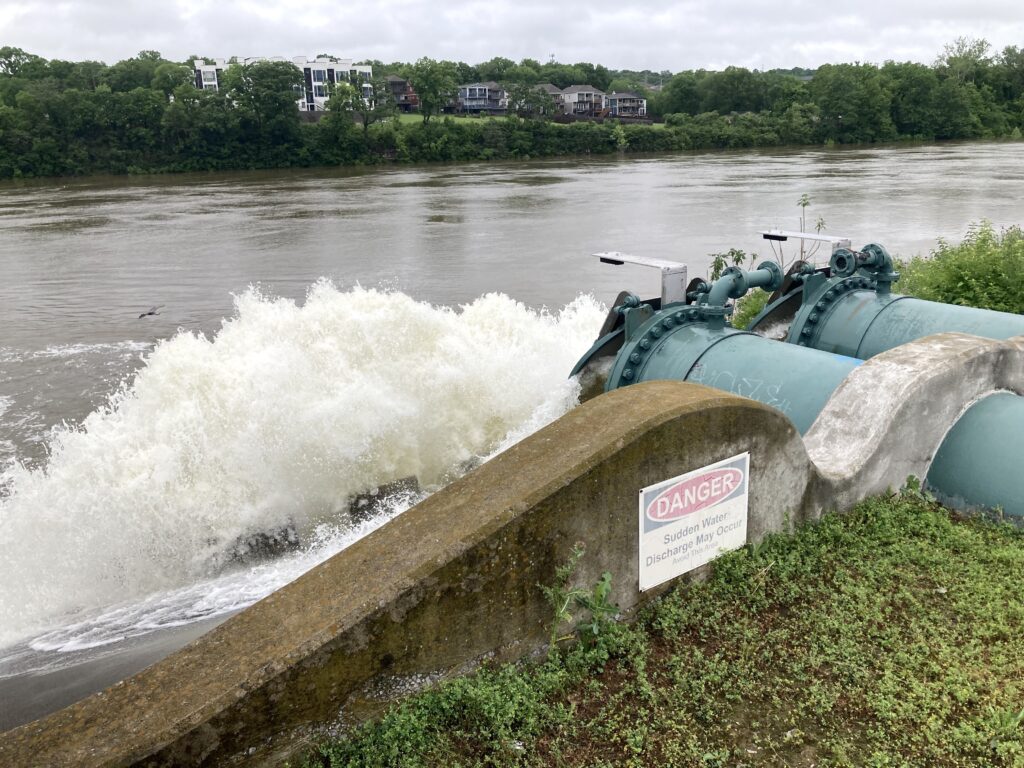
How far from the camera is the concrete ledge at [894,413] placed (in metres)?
5.58

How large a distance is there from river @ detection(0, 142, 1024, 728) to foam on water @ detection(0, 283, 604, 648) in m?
0.03

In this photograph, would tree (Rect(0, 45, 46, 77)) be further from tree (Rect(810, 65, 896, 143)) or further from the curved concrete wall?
the curved concrete wall

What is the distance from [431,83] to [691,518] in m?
81.9

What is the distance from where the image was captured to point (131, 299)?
21.7 m

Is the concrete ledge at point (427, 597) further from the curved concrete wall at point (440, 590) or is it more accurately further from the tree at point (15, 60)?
the tree at point (15, 60)

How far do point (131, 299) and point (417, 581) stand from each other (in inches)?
802

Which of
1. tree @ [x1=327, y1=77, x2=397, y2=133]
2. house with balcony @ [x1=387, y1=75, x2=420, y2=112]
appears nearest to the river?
tree @ [x1=327, y1=77, x2=397, y2=133]

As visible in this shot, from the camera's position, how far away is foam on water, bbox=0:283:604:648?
318 inches

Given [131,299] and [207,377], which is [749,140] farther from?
[207,377]

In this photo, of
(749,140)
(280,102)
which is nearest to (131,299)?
(280,102)

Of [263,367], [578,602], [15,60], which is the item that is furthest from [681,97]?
[578,602]

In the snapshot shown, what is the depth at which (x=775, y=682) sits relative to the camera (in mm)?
4105

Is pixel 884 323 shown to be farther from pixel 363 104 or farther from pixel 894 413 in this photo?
pixel 363 104

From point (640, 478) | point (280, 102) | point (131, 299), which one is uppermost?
point (280, 102)
